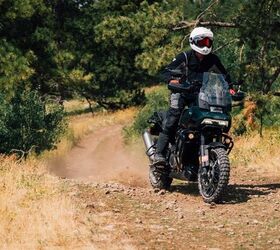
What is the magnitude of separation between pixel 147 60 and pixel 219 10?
1892 mm

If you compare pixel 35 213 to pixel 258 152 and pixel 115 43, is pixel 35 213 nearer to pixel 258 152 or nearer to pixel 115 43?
pixel 258 152

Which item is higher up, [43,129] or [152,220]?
[152,220]

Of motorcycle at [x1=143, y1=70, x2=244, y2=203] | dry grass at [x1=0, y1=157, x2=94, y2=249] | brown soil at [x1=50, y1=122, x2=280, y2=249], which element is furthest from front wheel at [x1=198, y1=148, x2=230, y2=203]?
dry grass at [x1=0, y1=157, x2=94, y2=249]

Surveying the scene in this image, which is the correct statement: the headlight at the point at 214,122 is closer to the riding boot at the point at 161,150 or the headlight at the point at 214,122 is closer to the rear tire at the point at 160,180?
the riding boot at the point at 161,150

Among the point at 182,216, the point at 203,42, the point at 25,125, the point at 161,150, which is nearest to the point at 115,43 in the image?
the point at 25,125

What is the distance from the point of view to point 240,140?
14461 mm

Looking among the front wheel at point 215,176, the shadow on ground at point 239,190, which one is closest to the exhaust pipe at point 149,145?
the shadow on ground at point 239,190

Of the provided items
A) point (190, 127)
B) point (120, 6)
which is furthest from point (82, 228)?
point (120, 6)

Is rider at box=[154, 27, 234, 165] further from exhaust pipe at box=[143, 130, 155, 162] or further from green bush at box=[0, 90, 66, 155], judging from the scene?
green bush at box=[0, 90, 66, 155]

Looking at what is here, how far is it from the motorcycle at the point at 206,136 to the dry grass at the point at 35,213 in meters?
1.82

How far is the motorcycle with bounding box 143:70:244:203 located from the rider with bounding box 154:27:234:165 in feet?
0.37

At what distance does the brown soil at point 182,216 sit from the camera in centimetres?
582

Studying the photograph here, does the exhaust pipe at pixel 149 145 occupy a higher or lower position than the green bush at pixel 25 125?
higher

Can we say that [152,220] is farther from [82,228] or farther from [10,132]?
[10,132]
